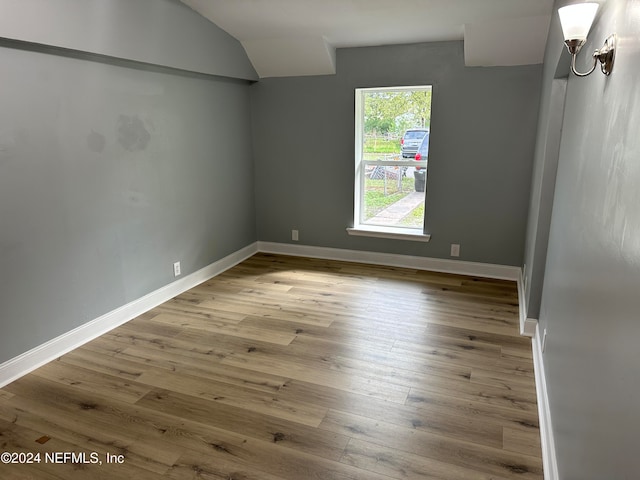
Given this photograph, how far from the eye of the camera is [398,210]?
4.54 m

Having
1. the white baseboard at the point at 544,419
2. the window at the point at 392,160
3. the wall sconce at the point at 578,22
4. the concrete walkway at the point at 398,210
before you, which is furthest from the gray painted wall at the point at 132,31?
the white baseboard at the point at 544,419

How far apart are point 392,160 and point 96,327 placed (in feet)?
9.77

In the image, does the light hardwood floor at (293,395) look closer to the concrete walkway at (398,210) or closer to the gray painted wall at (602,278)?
the gray painted wall at (602,278)

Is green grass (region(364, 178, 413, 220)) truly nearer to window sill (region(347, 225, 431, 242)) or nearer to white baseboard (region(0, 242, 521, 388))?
window sill (region(347, 225, 431, 242))

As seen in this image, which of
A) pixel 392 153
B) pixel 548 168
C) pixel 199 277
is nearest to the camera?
pixel 548 168

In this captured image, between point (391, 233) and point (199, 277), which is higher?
point (391, 233)

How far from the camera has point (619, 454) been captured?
98 centimetres

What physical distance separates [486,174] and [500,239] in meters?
0.62

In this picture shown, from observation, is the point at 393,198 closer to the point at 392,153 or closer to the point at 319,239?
the point at 392,153

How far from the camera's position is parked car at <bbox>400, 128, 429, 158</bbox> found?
4.21 meters

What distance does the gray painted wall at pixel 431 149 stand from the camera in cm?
386

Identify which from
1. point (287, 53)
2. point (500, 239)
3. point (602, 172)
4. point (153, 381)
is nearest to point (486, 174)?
point (500, 239)

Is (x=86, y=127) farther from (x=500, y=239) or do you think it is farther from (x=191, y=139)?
(x=500, y=239)

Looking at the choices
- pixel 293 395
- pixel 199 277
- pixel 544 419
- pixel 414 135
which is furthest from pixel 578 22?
pixel 199 277
